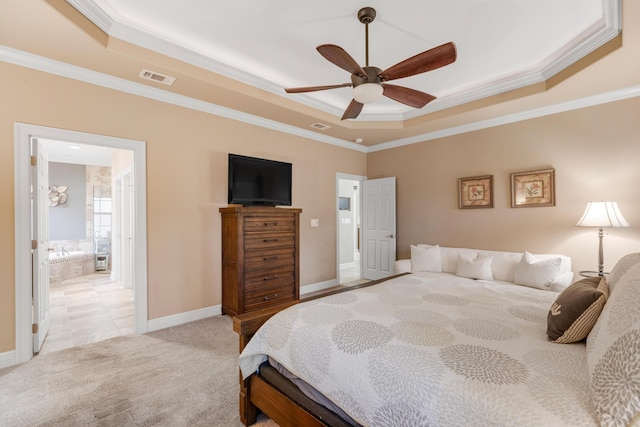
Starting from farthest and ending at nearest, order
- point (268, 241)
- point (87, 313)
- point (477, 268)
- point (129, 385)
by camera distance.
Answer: point (87, 313) < point (268, 241) < point (477, 268) < point (129, 385)

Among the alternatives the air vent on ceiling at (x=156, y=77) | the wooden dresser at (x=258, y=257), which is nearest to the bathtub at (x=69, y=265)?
the wooden dresser at (x=258, y=257)

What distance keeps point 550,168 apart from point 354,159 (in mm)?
2986

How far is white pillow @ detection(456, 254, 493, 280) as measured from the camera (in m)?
3.51

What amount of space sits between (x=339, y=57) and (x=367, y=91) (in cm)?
37

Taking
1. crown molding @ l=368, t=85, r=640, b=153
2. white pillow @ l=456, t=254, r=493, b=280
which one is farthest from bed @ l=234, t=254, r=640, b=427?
crown molding @ l=368, t=85, r=640, b=153

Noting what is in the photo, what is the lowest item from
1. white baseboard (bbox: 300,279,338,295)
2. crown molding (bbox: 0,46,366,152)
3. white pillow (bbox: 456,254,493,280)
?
white baseboard (bbox: 300,279,338,295)

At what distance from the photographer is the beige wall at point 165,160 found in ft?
8.37

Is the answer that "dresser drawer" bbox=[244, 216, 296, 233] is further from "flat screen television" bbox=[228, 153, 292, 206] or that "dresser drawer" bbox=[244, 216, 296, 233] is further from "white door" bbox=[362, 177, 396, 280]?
"white door" bbox=[362, 177, 396, 280]

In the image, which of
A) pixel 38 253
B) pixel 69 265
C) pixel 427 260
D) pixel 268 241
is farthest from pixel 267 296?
pixel 69 265

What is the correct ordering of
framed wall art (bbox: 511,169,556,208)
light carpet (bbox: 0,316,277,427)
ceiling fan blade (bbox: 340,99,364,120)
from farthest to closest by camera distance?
framed wall art (bbox: 511,169,556,208) < ceiling fan blade (bbox: 340,99,364,120) < light carpet (bbox: 0,316,277,427)

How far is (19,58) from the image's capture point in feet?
8.35

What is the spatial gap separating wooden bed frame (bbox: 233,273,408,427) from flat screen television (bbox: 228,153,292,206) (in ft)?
7.04

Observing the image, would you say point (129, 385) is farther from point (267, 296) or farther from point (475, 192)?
point (475, 192)

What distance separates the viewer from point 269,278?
12.5 ft
